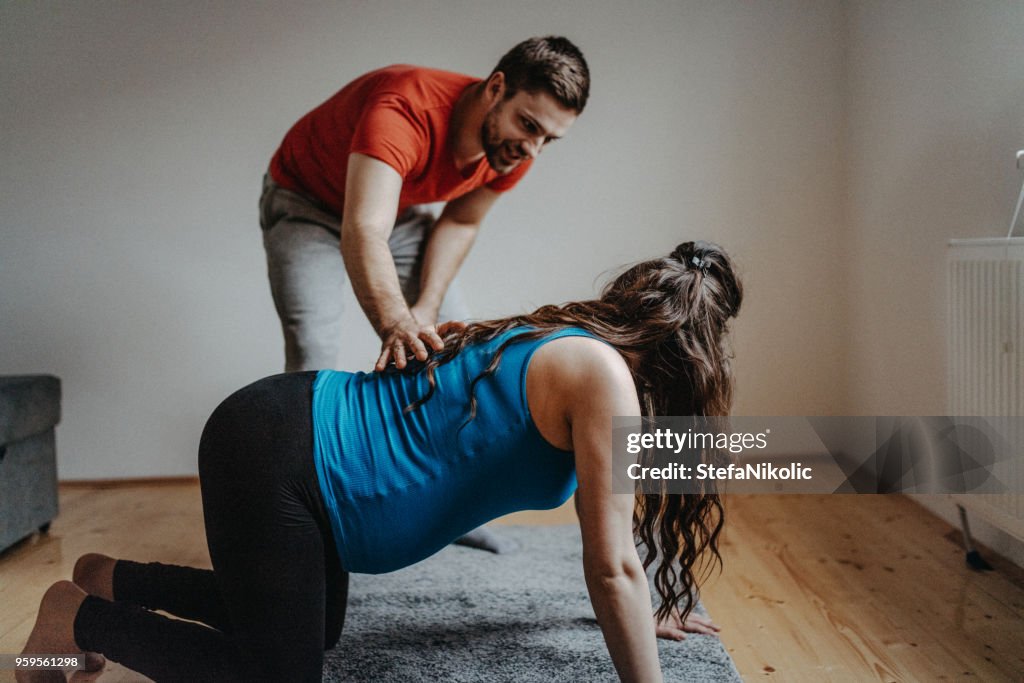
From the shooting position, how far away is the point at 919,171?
7.45ft

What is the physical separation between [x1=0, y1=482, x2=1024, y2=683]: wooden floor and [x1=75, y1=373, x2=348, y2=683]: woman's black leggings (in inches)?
11.7

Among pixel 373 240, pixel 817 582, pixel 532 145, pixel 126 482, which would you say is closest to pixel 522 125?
pixel 532 145

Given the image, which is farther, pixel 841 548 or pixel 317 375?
pixel 841 548

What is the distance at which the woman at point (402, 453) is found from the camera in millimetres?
1016

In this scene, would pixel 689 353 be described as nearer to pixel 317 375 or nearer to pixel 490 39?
pixel 317 375

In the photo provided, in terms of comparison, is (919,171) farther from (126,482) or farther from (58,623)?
(126,482)

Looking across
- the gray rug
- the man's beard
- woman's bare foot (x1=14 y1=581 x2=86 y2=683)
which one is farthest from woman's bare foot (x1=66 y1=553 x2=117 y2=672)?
the man's beard

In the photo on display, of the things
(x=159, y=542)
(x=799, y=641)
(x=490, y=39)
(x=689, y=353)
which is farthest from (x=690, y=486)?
(x=490, y=39)

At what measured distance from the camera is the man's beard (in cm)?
163

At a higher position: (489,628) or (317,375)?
(317,375)

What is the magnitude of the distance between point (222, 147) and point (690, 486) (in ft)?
7.04

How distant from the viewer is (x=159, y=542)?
216 centimetres

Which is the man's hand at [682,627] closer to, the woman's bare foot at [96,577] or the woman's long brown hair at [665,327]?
the woman's long brown hair at [665,327]

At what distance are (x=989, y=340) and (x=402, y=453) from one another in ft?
4.34
